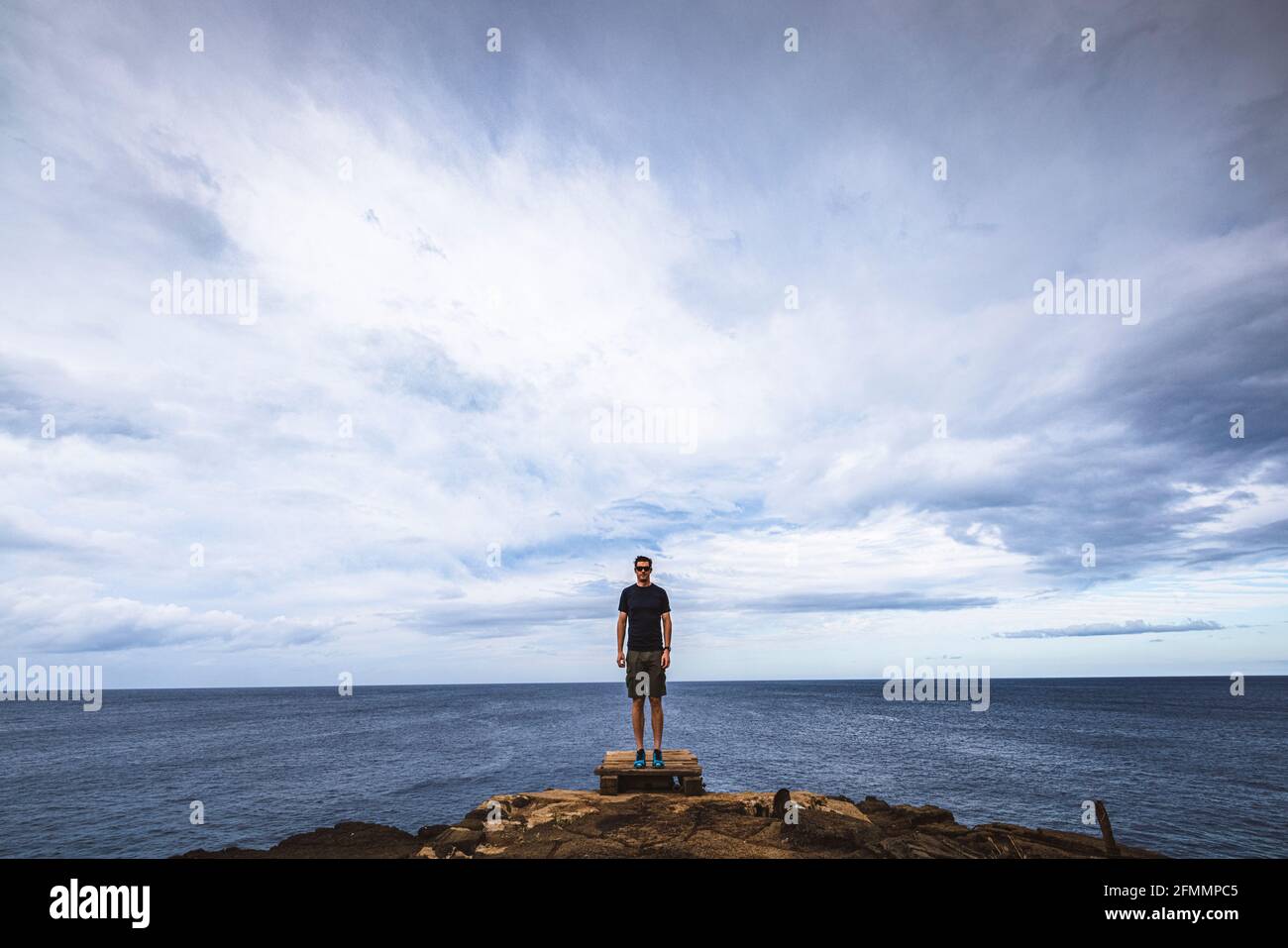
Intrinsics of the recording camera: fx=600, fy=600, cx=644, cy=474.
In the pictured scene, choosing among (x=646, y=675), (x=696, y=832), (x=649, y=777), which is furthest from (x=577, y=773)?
(x=696, y=832)

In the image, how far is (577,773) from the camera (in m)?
44.3

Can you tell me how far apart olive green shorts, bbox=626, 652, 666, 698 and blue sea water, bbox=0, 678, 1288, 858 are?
2432cm

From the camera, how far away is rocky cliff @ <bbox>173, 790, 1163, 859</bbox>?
312 inches

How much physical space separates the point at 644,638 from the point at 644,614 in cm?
42

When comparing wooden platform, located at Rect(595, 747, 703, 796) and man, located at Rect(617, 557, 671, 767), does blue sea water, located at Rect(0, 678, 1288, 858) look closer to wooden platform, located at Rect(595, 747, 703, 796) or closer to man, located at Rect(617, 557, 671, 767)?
wooden platform, located at Rect(595, 747, 703, 796)

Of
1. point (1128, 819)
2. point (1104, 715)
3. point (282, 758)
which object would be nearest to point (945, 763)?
point (1128, 819)

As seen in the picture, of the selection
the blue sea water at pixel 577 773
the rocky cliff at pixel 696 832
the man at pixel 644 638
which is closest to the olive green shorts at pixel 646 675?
the man at pixel 644 638

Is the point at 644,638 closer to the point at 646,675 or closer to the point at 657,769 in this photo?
the point at 646,675

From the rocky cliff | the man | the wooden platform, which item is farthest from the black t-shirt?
the rocky cliff
